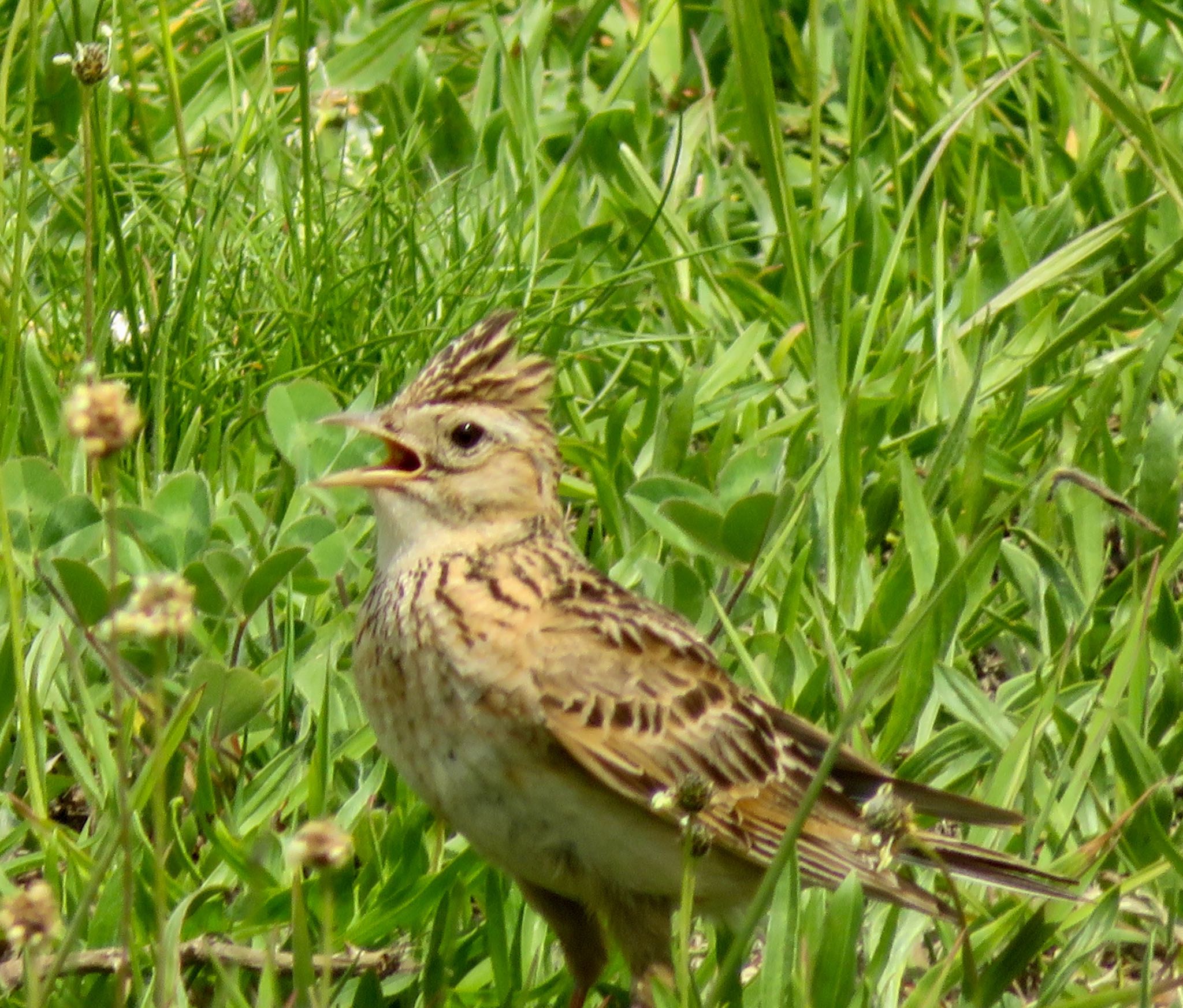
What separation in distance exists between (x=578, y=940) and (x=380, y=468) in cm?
107

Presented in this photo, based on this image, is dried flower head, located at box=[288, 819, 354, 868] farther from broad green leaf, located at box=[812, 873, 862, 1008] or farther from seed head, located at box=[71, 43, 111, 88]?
seed head, located at box=[71, 43, 111, 88]

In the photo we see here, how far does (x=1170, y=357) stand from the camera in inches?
243

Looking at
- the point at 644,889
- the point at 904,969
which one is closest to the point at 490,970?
the point at 644,889

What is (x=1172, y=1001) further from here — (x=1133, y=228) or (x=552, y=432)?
(x=1133, y=228)

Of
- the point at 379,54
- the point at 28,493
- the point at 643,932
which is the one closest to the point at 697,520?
the point at 643,932

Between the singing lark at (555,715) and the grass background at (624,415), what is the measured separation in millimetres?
193

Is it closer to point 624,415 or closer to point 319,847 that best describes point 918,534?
point 624,415

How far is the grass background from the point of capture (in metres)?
4.27

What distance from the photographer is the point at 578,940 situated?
4230mm

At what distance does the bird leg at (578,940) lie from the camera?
165 inches

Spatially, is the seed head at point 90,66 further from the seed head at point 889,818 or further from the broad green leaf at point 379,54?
the broad green leaf at point 379,54

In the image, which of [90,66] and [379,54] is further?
[379,54]

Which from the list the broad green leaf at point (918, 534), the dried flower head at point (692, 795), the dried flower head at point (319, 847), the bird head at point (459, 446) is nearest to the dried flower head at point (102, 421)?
the dried flower head at point (319, 847)

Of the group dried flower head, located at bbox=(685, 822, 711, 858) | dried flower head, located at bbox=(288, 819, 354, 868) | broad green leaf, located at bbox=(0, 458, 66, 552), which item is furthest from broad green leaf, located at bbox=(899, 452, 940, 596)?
dried flower head, located at bbox=(288, 819, 354, 868)
